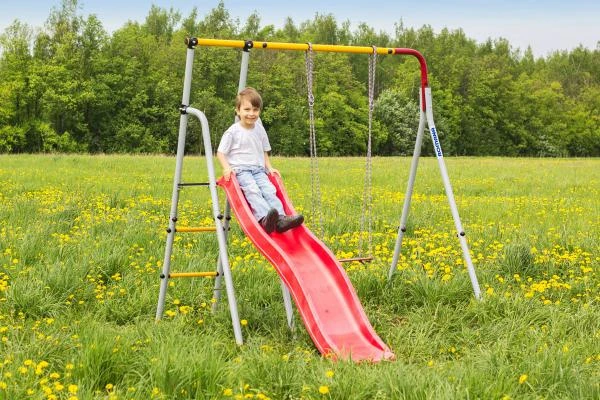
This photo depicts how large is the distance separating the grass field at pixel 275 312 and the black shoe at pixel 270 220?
0.66 m

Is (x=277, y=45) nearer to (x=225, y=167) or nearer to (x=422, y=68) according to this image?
(x=225, y=167)

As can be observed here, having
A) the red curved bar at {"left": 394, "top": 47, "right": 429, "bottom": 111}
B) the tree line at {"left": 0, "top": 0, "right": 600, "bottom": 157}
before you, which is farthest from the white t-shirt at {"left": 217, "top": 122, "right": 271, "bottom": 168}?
the tree line at {"left": 0, "top": 0, "right": 600, "bottom": 157}

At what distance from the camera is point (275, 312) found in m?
5.91

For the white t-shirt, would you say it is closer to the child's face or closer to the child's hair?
the child's face

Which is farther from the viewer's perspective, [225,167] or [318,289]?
[225,167]

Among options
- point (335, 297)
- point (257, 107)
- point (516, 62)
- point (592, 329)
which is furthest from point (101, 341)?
point (516, 62)

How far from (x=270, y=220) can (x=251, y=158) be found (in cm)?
68

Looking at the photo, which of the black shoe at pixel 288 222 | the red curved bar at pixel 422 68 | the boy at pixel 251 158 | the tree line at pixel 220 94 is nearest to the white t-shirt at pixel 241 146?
the boy at pixel 251 158

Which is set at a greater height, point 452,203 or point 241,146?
point 241,146

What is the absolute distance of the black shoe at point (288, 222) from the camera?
5906 mm

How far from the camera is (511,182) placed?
61.2 feet

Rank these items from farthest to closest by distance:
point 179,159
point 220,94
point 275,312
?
point 220,94
point 275,312
point 179,159

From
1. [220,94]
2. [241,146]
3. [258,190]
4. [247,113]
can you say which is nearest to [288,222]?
[258,190]

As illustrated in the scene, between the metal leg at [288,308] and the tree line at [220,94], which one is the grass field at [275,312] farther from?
the tree line at [220,94]
